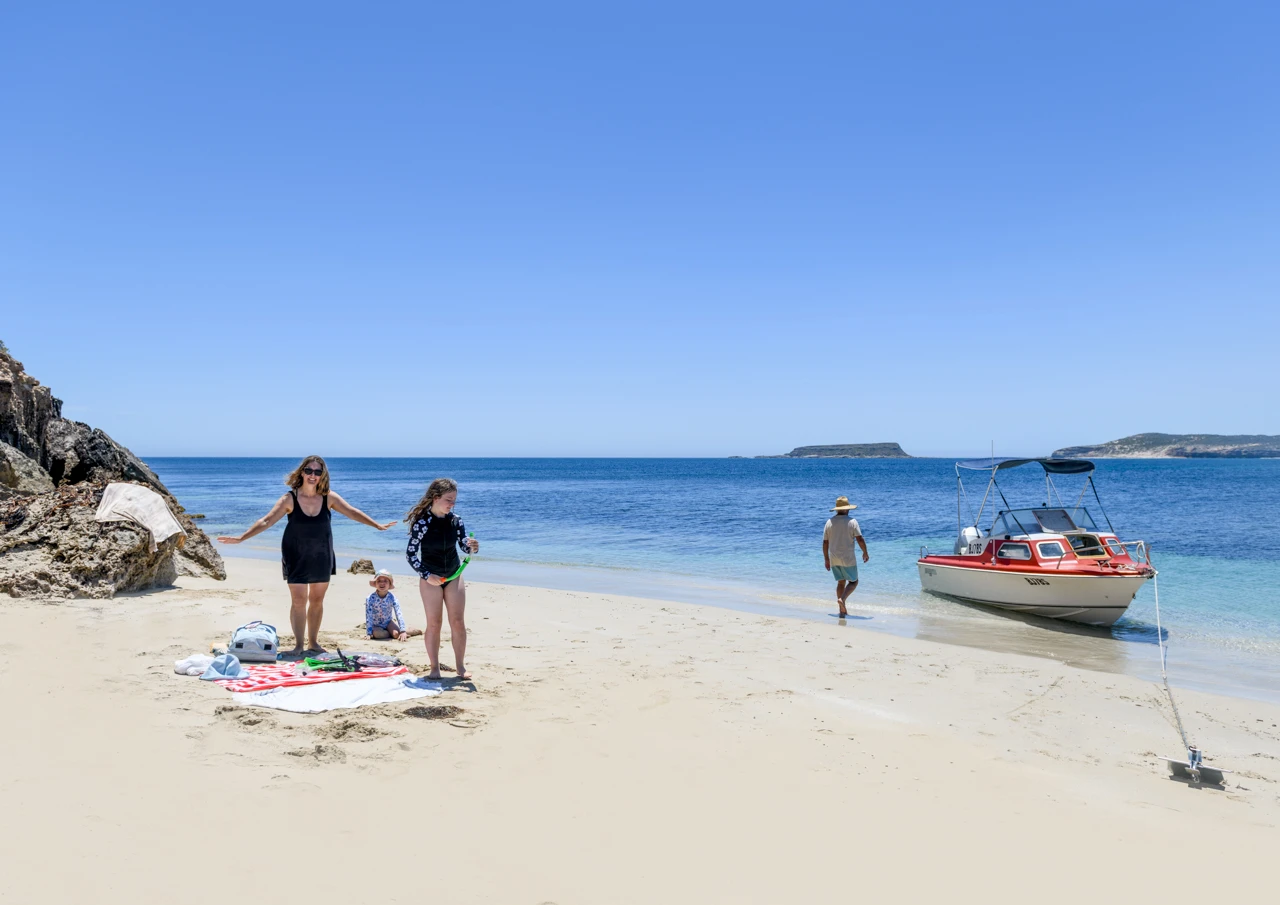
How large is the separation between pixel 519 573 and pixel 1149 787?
1425cm

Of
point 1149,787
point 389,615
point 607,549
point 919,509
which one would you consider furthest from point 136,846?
point 919,509

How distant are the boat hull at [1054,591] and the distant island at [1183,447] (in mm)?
169785

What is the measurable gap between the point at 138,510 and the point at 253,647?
393cm

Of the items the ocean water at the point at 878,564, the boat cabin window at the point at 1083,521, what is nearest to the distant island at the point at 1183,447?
the ocean water at the point at 878,564

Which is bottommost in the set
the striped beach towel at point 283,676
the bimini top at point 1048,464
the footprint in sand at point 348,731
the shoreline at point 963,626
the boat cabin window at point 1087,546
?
the shoreline at point 963,626

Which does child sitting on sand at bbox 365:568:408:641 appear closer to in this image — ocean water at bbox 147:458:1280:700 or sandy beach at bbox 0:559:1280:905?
sandy beach at bbox 0:559:1280:905

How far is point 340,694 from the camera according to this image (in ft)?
18.3

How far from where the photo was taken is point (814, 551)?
2192cm

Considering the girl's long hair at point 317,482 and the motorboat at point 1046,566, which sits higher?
the girl's long hair at point 317,482

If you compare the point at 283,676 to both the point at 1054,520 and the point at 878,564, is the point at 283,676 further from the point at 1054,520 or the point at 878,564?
the point at 878,564

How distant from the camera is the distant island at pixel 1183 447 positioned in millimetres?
162875

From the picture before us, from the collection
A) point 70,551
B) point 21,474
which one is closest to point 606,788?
point 70,551

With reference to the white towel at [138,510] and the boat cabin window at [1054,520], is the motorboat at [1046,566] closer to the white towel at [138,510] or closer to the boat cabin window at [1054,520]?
the boat cabin window at [1054,520]

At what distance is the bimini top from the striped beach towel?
10.8m
